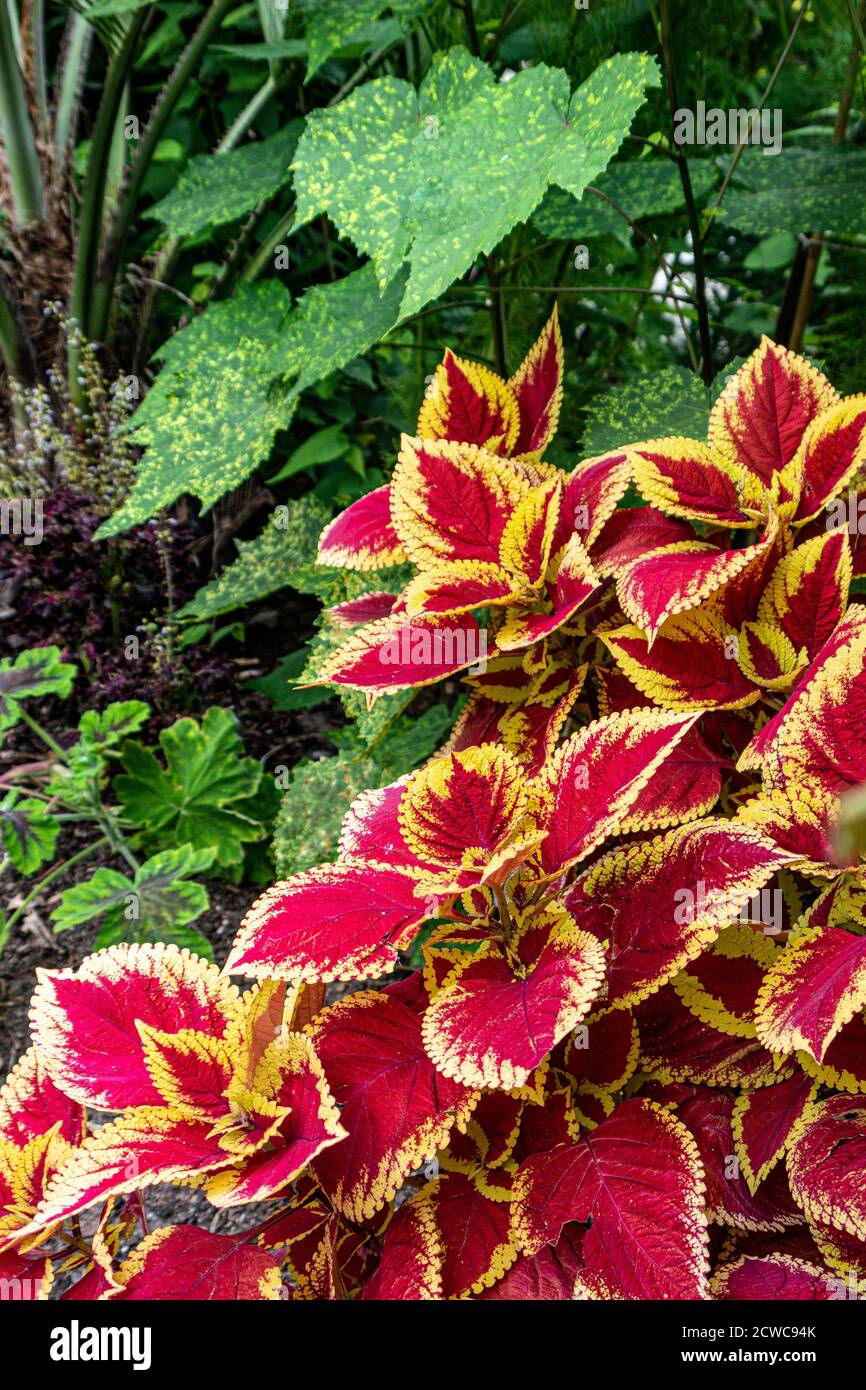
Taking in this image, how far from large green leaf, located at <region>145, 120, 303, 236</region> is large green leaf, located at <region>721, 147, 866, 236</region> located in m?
0.62

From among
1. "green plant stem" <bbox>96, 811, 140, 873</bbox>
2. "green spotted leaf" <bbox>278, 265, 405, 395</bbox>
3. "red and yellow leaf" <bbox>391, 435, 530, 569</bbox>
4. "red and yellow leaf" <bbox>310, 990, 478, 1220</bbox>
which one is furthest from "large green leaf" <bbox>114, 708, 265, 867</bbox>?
"red and yellow leaf" <bbox>310, 990, 478, 1220</bbox>

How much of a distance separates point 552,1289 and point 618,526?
1.72ft

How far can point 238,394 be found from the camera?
1.39m

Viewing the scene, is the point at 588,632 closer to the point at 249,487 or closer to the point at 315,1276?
the point at 315,1276

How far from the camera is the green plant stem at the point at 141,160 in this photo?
1.71 m

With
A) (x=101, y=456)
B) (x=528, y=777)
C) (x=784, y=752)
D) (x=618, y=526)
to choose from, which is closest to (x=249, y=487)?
(x=101, y=456)

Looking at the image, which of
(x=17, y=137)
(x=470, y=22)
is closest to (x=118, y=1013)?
(x=470, y=22)

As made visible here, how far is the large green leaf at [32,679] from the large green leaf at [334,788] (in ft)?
1.13

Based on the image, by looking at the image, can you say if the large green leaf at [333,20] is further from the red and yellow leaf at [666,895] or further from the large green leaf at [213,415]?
the red and yellow leaf at [666,895]

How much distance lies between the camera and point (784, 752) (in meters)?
0.62

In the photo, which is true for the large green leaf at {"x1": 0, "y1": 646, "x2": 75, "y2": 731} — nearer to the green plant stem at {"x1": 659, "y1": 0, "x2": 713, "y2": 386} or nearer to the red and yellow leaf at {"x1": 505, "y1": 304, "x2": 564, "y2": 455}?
the red and yellow leaf at {"x1": 505, "y1": 304, "x2": 564, "y2": 455}

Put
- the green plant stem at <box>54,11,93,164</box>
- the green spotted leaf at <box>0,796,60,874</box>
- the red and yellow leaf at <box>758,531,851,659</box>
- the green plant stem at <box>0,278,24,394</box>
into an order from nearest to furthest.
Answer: the red and yellow leaf at <box>758,531,851,659</box>, the green spotted leaf at <box>0,796,60,874</box>, the green plant stem at <box>0,278,24,394</box>, the green plant stem at <box>54,11,93,164</box>

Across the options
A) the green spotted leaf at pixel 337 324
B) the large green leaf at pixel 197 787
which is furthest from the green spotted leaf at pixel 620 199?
the large green leaf at pixel 197 787

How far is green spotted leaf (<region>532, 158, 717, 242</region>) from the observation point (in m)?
1.25
